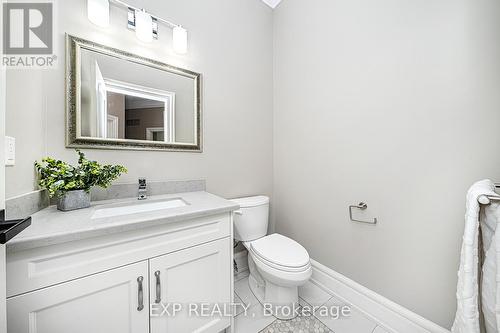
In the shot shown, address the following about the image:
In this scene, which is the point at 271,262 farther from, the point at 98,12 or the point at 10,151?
the point at 98,12

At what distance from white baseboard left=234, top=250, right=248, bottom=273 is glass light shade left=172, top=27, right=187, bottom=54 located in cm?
179

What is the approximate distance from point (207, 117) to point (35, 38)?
1022mm

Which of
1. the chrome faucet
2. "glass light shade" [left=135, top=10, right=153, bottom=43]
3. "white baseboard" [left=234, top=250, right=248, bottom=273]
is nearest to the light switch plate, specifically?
the chrome faucet

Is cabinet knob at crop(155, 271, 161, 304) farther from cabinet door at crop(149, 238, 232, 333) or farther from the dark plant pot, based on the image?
the dark plant pot

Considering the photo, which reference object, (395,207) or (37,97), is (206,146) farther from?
(395,207)

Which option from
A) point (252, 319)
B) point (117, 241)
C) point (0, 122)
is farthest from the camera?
point (252, 319)

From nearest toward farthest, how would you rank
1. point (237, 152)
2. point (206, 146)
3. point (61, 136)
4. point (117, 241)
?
point (117, 241) → point (61, 136) → point (206, 146) → point (237, 152)

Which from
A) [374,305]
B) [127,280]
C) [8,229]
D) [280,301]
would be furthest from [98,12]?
[374,305]

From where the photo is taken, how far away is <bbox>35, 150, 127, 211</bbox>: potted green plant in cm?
95

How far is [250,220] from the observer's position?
5.20 ft

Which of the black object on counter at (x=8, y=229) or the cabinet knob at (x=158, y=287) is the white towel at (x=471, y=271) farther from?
the black object on counter at (x=8, y=229)

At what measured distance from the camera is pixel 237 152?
1.82 meters

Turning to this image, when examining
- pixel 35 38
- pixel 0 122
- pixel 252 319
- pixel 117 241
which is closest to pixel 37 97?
pixel 35 38

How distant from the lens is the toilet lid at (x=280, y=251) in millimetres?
1262
